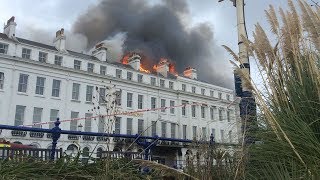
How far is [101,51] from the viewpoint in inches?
1576

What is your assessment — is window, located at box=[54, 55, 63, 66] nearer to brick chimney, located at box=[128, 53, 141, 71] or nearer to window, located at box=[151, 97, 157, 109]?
brick chimney, located at box=[128, 53, 141, 71]

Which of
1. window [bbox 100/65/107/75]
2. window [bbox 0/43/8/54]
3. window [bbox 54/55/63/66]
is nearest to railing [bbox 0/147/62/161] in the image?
window [bbox 0/43/8/54]

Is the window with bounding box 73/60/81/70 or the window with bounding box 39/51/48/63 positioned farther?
the window with bounding box 73/60/81/70

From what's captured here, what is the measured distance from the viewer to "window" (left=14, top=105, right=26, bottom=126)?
3039 centimetres

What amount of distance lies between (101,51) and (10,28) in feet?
33.4

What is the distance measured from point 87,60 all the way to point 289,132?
35.1m

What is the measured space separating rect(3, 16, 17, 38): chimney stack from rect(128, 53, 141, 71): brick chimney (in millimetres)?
14918

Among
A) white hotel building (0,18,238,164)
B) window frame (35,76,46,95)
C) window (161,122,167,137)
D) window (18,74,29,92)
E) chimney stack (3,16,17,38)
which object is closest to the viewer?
white hotel building (0,18,238,164)

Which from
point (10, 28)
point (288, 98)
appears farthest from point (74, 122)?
point (288, 98)

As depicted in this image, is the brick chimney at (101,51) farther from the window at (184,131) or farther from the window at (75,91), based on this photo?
the window at (184,131)

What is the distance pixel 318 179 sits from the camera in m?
2.98

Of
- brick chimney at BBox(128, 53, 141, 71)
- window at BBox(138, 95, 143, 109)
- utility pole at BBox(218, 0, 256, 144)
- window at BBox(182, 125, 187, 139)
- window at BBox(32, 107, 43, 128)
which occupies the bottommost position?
utility pole at BBox(218, 0, 256, 144)

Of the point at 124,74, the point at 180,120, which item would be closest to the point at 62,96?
the point at 124,74

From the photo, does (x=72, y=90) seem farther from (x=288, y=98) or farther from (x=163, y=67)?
(x=288, y=98)
